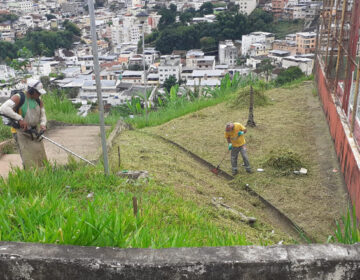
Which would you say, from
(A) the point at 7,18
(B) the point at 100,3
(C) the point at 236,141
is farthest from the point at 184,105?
(B) the point at 100,3

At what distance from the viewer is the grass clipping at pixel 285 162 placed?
21.2 feet

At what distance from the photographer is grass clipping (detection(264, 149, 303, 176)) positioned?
21.2 feet

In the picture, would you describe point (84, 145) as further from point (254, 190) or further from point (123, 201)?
point (123, 201)

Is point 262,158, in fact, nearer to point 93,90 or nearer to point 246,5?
point 93,90

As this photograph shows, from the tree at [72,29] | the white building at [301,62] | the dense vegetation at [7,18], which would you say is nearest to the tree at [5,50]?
the tree at [72,29]

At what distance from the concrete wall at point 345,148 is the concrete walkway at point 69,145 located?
3427 millimetres

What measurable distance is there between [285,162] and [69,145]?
360 cm

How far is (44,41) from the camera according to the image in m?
62.3

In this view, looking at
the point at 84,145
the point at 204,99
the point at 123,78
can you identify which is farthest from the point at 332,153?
the point at 123,78

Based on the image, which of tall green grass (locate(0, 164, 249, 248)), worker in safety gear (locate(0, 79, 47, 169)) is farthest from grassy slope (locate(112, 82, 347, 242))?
worker in safety gear (locate(0, 79, 47, 169))

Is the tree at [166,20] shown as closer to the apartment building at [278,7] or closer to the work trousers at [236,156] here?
the apartment building at [278,7]

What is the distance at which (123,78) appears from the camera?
161 feet

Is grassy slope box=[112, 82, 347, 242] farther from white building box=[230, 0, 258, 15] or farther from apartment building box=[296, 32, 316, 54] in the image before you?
white building box=[230, 0, 258, 15]

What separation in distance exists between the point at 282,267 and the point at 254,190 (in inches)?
165
